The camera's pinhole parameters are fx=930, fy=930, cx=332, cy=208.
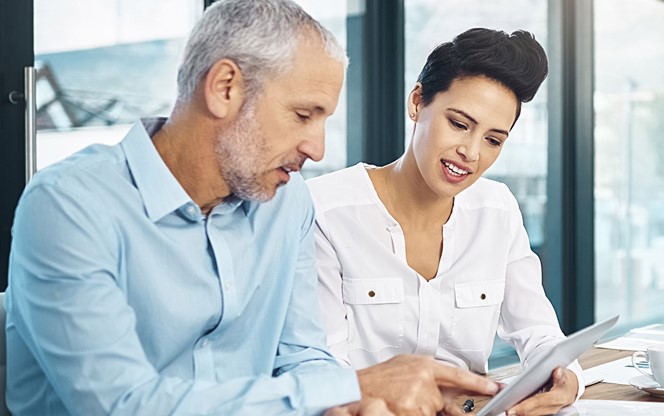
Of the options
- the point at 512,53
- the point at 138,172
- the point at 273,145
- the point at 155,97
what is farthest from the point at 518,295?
the point at 155,97

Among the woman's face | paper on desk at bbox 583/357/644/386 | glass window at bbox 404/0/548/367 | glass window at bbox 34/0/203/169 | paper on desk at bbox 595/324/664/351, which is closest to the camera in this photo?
paper on desk at bbox 583/357/644/386

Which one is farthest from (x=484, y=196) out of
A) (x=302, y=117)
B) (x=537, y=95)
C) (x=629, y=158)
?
(x=629, y=158)

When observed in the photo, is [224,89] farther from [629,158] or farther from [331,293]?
[629,158]

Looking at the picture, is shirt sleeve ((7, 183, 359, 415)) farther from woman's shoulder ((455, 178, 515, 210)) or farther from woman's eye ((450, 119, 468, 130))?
woman's shoulder ((455, 178, 515, 210))

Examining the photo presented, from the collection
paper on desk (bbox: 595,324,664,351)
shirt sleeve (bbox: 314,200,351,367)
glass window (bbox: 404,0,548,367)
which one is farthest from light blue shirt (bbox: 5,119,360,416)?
glass window (bbox: 404,0,548,367)

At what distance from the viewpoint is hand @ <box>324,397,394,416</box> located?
1.27 metres

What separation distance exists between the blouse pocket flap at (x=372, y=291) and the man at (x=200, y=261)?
1.08ft

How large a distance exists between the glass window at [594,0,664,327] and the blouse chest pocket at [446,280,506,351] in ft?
10.6

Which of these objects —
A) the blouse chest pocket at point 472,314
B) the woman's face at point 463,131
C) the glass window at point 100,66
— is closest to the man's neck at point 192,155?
the woman's face at point 463,131

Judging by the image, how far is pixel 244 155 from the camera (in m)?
1.45

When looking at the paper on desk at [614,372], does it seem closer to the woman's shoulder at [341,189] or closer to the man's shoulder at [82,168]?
the woman's shoulder at [341,189]

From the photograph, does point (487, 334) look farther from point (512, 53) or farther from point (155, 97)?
point (155, 97)

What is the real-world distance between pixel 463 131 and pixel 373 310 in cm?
42

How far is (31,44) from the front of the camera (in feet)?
9.27
